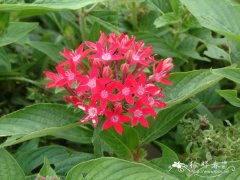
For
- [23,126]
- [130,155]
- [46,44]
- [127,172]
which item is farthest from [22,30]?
[127,172]

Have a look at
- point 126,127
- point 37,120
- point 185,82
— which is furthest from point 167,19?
point 37,120

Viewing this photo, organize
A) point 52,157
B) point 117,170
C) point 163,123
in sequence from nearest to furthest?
point 117,170, point 163,123, point 52,157

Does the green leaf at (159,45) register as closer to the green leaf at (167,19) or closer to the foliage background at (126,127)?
the foliage background at (126,127)

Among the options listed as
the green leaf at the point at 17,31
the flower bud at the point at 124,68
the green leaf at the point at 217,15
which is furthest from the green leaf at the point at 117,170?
the green leaf at the point at 17,31

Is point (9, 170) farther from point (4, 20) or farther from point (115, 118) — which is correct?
point (4, 20)

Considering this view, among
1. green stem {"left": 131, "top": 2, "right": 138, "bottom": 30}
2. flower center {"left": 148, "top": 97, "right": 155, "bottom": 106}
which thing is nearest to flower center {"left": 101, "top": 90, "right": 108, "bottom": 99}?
flower center {"left": 148, "top": 97, "right": 155, "bottom": 106}

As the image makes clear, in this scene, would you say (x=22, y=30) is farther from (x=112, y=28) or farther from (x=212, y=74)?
(x=212, y=74)
